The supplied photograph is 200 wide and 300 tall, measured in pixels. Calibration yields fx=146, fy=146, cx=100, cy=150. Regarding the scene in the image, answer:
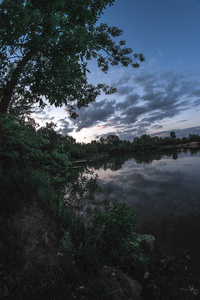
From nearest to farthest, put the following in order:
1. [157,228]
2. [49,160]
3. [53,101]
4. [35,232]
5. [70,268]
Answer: [70,268] < [35,232] < [53,101] < [49,160] < [157,228]

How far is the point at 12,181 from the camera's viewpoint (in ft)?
17.5

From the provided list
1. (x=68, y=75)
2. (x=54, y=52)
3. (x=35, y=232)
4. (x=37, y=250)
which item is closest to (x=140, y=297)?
(x=37, y=250)

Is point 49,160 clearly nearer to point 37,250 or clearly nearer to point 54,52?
point 37,250

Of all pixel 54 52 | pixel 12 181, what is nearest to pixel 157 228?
pixel 12 181

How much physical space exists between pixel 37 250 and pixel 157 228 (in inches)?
357

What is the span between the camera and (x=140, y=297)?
3.91m

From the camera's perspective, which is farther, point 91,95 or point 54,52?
point 91,95

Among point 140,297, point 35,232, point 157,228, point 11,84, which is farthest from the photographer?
point 157,228

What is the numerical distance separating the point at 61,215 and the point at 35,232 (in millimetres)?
1199

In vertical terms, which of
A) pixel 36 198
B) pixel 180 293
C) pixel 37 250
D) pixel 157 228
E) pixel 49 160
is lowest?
pixel 157 228

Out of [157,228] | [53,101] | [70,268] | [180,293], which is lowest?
[157,228]

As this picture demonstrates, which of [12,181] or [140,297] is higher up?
[12,181]

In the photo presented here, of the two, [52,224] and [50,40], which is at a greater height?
[50,40]

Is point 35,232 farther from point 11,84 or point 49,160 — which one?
point 11,84
